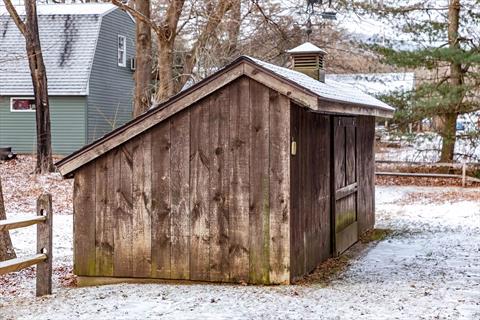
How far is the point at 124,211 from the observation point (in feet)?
29.5

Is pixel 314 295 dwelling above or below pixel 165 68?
below

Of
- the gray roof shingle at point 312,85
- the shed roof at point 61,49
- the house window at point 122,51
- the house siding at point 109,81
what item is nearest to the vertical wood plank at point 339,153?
the gray roof shingle at point 312,85

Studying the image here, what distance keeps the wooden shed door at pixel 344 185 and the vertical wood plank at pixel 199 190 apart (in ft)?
8.95

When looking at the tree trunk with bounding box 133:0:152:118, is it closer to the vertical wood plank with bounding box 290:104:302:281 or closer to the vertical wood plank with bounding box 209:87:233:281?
the vertical wood plank with bounding box 209:87:233:281

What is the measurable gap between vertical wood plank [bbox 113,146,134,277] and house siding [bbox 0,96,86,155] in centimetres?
2139

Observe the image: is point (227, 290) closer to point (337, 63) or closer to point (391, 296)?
point (391, 296)

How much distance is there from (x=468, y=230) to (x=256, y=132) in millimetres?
7558

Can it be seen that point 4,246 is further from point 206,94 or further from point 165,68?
point 165,68

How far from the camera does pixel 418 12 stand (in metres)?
26.6

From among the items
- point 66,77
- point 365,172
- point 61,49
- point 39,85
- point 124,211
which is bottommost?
point 124,211

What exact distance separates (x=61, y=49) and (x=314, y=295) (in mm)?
24635

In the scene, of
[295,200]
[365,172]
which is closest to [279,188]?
[295,200]

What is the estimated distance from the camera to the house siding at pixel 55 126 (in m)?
29.8

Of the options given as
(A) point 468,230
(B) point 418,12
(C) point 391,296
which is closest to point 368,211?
(A) point 468,230
